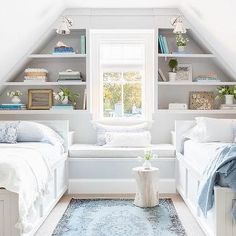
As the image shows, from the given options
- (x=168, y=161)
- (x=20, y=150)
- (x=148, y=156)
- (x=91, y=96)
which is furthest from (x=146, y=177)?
(x=91, y=96)

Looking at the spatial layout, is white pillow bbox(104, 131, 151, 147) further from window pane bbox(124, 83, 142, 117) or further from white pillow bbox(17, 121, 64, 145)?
white pillow bbox(17, 121, 64, 145)

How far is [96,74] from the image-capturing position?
5.70 meters

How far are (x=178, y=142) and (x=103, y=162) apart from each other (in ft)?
3.12

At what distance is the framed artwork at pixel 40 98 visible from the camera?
5586 millimetres

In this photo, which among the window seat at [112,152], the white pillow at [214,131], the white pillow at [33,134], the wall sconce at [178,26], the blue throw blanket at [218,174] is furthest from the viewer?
the wall sconce at [178,26]

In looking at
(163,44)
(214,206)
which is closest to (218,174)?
(214,206)

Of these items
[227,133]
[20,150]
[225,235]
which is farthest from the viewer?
[227,133]

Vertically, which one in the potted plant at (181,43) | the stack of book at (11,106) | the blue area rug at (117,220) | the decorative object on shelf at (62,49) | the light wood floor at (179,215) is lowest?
the light wood floor at (179,215)

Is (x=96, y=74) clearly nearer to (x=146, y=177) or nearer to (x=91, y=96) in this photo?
(x=91, y=96)

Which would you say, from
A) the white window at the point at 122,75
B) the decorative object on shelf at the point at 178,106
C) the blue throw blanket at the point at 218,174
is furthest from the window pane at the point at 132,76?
the blue throw blanket at the point at 218,174

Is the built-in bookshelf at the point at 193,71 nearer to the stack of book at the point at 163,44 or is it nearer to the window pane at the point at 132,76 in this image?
the stack of book at the point at 163,44

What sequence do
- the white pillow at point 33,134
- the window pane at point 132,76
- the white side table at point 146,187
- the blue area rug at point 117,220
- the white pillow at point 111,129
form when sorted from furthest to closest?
1. the window pane at point 132,76
2. the white pillow at point 111,129
3. the white pillow at point 33,134
4. the white side table at point 146,187
5. the blue area rug at point 117,220

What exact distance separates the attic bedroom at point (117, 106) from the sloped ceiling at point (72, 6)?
0.7 inches

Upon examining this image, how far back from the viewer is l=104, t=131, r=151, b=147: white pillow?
520 cm
